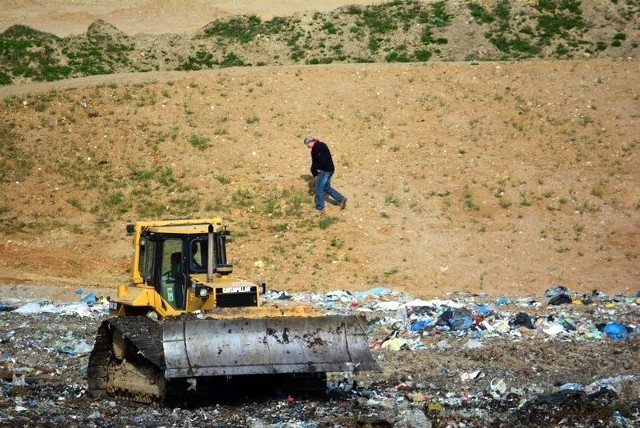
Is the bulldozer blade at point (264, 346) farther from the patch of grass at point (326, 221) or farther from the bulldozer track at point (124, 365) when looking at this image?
the patch of grass at point (326, 221)

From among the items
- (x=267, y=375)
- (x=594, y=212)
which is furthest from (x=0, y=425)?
(x=594, y=212)

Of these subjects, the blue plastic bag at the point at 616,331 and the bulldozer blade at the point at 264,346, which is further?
the blue plastic bag at the point at 616,331

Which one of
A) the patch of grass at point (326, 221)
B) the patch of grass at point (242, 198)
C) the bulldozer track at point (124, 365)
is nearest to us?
the bulldozer track at point (124, 365)

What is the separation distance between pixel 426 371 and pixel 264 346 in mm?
3057

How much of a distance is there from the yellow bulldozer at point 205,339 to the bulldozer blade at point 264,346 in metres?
0.01

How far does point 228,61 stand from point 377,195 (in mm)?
12621

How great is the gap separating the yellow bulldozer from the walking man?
1040 cm

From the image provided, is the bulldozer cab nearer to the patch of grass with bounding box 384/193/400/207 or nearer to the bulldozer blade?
the bulldozer blade

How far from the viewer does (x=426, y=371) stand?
14.4 m

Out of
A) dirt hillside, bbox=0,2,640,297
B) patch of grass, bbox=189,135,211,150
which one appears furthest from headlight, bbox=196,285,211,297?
patch of grass, bbox=189,135,211,150

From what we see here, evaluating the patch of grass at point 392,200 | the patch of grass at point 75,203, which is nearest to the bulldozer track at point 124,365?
the patch of grass at point 75,203

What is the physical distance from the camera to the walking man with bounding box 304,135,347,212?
24344mm

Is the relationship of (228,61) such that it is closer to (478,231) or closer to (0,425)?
(478,231)

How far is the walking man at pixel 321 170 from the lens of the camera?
79.9 feet
